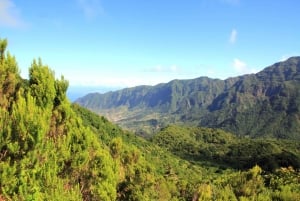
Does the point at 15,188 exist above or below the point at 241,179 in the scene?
above

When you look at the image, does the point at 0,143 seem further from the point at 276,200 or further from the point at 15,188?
the point at 276,200

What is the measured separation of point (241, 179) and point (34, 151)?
31.3 meters

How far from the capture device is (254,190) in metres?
44.4

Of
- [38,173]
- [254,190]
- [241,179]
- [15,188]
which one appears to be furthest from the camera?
[241,179]

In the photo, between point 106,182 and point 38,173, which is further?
point 106,182

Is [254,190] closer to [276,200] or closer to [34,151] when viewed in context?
[276,200]

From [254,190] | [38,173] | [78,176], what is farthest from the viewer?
[254,190]

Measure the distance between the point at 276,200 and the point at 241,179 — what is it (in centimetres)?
931

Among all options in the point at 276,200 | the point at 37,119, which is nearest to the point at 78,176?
the point at 37,119

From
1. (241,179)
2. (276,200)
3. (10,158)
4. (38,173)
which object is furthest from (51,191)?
(241,179)

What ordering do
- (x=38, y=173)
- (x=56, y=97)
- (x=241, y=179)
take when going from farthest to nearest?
(x=241, y=179) → (x=56, y=97) → (x=38, y=173)

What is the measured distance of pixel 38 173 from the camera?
26531 millimetres

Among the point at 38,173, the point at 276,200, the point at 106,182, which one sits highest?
the point at 38,173

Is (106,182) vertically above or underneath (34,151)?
underneath
